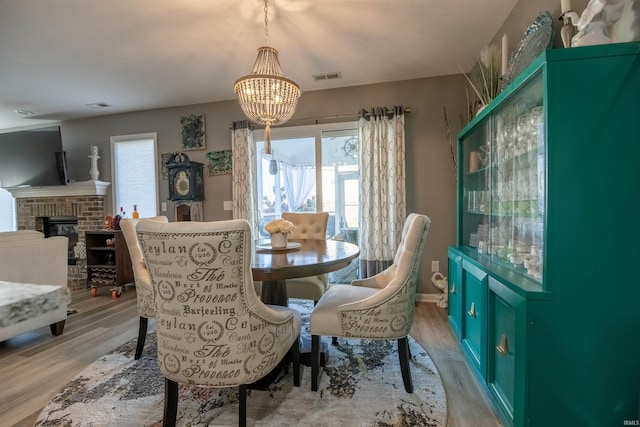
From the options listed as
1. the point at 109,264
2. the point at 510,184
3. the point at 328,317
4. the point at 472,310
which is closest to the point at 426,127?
the point at 510,184

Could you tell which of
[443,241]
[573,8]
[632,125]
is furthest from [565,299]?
[443,241]

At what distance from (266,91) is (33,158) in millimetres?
4338

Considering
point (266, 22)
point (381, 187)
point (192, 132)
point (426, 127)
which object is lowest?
point (381, 187)

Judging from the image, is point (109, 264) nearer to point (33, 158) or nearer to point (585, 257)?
point (33, 158)

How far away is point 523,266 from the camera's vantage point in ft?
5.08

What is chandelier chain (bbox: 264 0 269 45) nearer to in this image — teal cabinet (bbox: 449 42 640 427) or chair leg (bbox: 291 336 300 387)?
teal cabinet (bbox: 449 42 640 427)

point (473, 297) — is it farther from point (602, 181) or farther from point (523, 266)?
point (602, 181)

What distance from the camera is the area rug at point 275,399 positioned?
1.45 metres

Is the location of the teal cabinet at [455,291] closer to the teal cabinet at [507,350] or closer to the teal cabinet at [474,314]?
the teal cabinet at [474,314]

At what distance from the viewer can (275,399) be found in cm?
159

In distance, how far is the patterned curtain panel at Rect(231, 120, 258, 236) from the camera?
3.62 meters

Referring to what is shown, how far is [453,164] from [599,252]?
2.17 m

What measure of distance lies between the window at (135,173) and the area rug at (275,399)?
2.71 meters

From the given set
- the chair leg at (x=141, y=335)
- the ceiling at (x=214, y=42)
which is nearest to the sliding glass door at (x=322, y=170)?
the ceiling at (x=214, y=42)
